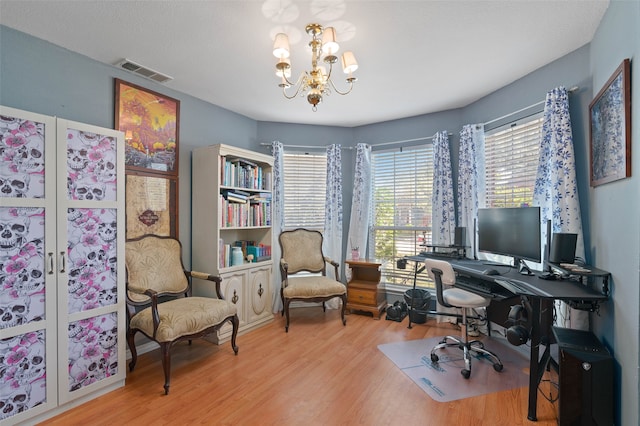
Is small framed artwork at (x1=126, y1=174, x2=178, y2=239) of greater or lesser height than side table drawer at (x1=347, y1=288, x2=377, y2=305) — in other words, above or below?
above

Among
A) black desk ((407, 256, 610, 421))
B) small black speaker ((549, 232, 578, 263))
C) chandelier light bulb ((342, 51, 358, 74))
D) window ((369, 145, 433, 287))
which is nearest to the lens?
black desk ((407, 256, 610, 421))

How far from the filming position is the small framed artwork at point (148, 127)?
9.29ft

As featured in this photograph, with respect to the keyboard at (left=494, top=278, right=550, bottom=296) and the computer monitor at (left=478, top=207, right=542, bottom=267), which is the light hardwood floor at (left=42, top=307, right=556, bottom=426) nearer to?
the keyboard at (left=494, top=278, right=550, bottom=296)

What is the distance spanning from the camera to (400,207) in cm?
429

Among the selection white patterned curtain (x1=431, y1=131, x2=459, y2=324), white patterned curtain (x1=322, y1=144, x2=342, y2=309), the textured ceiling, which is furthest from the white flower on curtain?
white patterned curtain (x1=322, y1=144, x2=342, y2=309)

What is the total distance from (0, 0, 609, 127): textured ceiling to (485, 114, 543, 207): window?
505 millimetres

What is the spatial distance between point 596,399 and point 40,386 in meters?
3.30

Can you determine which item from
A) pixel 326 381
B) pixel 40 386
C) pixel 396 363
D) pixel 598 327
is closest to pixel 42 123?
pixel 40 386

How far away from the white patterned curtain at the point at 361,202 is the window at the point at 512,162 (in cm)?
153

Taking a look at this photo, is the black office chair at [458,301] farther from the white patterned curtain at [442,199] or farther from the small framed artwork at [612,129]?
the small framed artwork at [612,129]

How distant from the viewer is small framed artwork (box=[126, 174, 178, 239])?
288 centimetres

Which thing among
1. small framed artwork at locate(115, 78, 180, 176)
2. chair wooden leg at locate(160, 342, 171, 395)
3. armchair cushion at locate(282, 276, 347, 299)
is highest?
small framed artwork at locate(115, 78, 180, 176)

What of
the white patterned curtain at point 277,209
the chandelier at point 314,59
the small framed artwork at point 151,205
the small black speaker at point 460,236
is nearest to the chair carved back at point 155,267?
the small framed artwork at point 151,205

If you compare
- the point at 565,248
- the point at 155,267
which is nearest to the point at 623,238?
the point at 565,248
